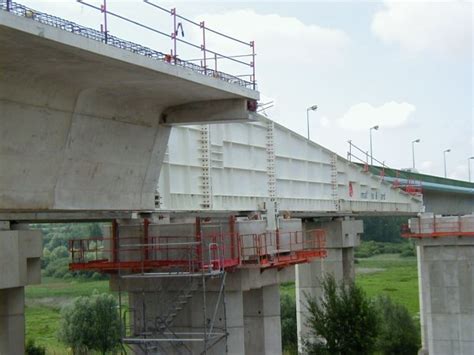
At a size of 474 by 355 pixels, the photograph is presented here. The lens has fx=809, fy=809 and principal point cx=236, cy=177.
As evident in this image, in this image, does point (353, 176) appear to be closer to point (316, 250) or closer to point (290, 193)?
point (290, 193)

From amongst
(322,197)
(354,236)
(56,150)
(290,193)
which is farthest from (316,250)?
(354,236)

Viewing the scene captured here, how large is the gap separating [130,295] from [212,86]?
709 centimetres

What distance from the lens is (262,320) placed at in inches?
965

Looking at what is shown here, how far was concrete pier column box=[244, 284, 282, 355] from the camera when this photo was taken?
24281mm

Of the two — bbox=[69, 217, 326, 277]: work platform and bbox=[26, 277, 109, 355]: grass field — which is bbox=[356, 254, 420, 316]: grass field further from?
bbox=[69, 217, 326, 277]: work platform

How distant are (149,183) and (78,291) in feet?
201

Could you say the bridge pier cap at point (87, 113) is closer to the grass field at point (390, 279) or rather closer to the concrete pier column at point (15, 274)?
the concrete pier column at point (15, 274)

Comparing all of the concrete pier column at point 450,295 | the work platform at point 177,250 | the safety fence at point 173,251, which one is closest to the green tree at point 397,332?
the concrete pier column at point 450,295

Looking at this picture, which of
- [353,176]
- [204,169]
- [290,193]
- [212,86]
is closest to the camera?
[212,86]

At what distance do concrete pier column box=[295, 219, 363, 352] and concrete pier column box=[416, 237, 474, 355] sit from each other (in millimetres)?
3583

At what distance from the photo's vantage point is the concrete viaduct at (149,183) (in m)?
14.8

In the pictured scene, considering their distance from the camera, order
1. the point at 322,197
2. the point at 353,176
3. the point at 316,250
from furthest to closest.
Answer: the point at 353,176, the point at 322,197, the point at 316,250

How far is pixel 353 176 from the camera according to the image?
35281 millimetres

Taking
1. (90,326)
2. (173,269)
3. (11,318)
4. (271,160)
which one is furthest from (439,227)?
(90,326)
